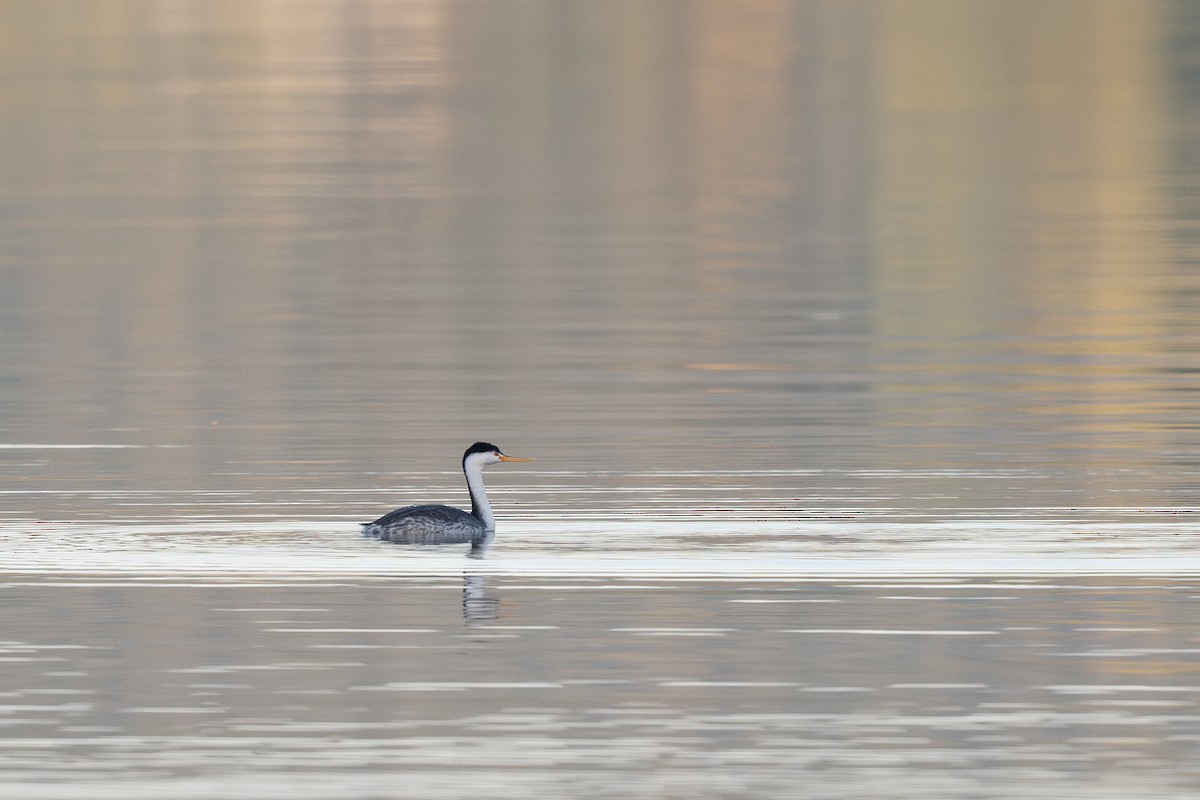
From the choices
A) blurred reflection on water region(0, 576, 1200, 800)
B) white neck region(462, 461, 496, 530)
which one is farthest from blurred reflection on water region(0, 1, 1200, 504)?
blurred reflection on water region(0, 576, 1200, 800)

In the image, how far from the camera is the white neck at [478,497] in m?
20.0

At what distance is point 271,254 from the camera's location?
131 ft

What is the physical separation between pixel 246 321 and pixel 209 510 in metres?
13.2

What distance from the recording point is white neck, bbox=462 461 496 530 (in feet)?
65.5

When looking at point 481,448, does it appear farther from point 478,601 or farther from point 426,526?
point 478,601

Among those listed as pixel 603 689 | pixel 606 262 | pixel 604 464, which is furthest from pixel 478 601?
pixel 606 262

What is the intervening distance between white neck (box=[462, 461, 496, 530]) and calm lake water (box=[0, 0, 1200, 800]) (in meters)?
0.27

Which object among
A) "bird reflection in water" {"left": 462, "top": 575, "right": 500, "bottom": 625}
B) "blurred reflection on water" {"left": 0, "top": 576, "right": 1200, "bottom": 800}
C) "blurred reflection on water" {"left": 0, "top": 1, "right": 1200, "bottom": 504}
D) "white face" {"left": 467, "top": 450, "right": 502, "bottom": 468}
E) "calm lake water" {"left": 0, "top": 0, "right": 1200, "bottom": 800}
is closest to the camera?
"blurred reflection on water" {"left": 0, "top": 576, "right": 1200, "bottom": 800}

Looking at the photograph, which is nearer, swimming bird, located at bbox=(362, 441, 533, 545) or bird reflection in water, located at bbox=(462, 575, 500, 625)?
bird reflection in water, located at bbox=(462, 575, 500, 625)

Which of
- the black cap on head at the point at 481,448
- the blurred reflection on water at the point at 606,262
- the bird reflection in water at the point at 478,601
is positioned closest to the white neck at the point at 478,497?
the black cap on head at the point at 481,448

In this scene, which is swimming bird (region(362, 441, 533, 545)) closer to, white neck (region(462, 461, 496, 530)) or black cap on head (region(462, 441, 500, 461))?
white neck (region(462, 461, 496, 530))

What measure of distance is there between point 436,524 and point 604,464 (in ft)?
10.6

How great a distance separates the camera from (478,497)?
65.8ft

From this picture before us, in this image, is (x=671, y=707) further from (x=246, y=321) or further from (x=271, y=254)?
(x=271, y=254)
